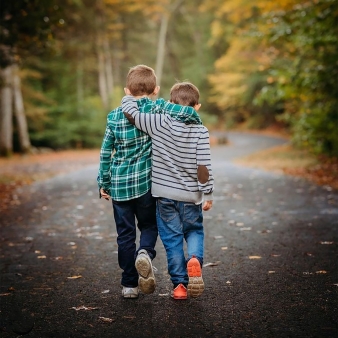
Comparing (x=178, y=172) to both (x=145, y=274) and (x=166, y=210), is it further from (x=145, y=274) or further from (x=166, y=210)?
(x=145, y=274)

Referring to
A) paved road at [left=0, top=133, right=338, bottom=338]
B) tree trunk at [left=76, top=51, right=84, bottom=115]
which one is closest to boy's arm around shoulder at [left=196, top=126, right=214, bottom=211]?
paved road at [left=0, top=133, right=338, bottom=338]

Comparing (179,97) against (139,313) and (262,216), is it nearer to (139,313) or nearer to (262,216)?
(139,313)

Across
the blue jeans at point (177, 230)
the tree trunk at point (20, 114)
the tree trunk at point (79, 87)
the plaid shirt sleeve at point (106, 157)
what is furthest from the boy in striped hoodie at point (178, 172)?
the tree trunk at point (79, 87)

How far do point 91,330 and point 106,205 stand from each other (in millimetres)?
6162

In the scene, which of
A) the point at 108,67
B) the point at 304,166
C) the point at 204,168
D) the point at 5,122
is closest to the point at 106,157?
the point at 204,168

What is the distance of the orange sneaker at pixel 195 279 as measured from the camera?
3682 millimetres

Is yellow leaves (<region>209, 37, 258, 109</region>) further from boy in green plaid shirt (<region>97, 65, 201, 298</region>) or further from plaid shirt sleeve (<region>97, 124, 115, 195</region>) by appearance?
plaid shirt sleeve (<region>97, 124, 115, 195</region>)

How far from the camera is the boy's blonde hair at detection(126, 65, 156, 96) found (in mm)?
3910

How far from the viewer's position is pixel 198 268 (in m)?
3.74

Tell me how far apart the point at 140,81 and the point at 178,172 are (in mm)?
833

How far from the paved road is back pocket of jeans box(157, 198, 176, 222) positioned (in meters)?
0.68

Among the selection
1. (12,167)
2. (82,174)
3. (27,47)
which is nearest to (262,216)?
(27,47)

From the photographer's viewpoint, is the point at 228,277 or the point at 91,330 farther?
the point at 228,277

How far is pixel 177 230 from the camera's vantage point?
394 cm
